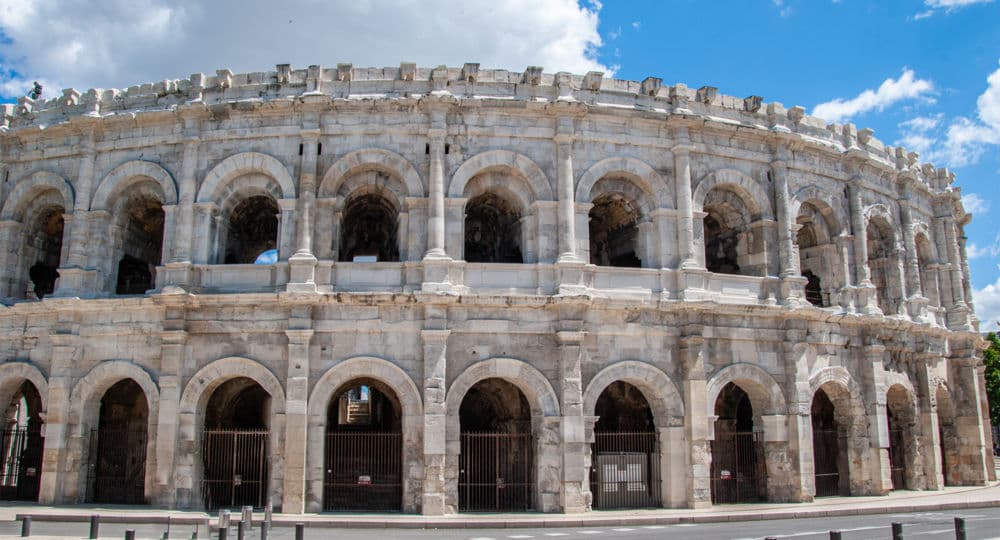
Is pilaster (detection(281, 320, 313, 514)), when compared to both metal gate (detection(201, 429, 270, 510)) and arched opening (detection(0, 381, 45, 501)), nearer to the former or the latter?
metal gate (detection(201, 429, 270, 510))

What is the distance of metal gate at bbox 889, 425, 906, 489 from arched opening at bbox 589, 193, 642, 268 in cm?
874

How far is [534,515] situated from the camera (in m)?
15.7

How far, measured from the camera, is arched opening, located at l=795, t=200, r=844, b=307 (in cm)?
2038

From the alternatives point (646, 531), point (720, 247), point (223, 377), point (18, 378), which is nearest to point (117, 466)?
point (18, 378)

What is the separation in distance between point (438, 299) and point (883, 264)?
13.5 metres

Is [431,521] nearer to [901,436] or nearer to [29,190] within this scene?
[29,190]

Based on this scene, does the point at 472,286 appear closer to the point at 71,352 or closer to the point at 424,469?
the point at 424,469

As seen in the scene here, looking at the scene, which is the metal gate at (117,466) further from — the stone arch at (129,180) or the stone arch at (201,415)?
the stone arch at (129,180)

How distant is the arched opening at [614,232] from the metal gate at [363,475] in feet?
24.1

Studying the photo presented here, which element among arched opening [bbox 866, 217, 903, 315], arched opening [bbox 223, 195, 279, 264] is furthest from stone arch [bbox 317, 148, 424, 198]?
arched opening [bbox 866, 217, 903, 315]

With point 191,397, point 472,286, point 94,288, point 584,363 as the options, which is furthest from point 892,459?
point 94,288

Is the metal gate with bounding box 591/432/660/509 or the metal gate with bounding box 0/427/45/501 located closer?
the metal gate with bounding box 591/432/660/509

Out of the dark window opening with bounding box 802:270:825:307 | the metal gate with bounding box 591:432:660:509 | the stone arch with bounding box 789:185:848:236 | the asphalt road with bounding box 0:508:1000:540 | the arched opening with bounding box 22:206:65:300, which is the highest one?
the stone arch with bounding box 789:185:848:236

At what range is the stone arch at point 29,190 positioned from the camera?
1880cm
